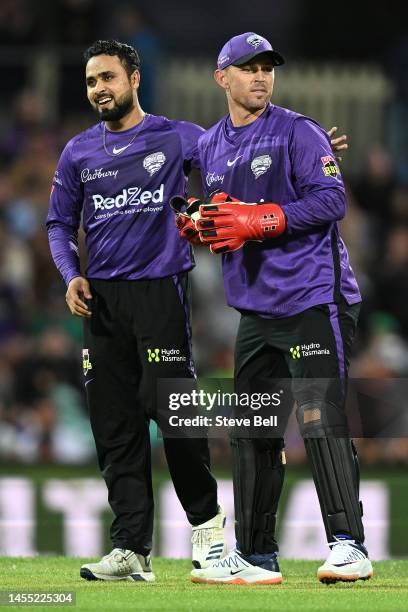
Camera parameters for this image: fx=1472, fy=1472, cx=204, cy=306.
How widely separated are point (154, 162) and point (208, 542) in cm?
178

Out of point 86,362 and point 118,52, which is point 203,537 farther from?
point 118,52

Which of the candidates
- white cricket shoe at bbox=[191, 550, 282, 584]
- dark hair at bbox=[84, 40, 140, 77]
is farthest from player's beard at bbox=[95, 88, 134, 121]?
white cricket shoe at bbox=[191, 550, 282, 584]

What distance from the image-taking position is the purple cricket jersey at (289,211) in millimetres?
6250

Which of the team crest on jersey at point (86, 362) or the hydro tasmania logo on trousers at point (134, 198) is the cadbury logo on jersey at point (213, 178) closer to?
the hydro tasmania logo on trousers at point (134, 198)

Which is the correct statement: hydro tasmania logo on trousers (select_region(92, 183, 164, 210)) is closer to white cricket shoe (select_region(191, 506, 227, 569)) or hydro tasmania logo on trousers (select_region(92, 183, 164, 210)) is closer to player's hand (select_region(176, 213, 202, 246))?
player's hand (select_region(176, 213, 202, 246))

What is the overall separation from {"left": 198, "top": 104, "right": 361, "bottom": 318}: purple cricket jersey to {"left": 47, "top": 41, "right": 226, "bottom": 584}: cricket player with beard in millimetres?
424

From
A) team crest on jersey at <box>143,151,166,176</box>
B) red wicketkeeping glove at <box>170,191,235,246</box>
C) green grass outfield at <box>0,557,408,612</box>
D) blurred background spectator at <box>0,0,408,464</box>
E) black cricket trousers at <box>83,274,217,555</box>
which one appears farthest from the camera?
blurred background spectator at <box>0,0,408,464</box>

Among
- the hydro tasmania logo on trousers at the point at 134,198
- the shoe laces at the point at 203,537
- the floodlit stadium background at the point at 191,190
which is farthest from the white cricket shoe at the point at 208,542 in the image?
the floodlit stadium background at the point at 191,190

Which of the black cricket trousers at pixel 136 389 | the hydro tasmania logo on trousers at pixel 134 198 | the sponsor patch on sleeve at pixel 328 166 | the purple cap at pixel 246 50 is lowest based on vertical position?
the black cricket trousers at pixel 136 389

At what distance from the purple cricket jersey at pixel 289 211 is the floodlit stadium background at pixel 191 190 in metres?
4.06

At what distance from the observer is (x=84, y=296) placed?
22.3ft

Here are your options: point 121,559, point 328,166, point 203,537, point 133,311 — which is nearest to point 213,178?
point 328,166

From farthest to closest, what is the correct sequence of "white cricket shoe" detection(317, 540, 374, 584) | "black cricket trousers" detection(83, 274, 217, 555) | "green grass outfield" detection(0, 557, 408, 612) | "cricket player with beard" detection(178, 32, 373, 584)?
"black cricket trousers" detection(83, 274, 217, 555), "cricket player with beard" detection(178, 32, 373, 584), "white cricket shoe" detection(317, 540, 374, 584), "green grass outfield" detection(0, 557, 408, 612)

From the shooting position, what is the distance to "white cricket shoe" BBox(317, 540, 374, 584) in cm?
602
